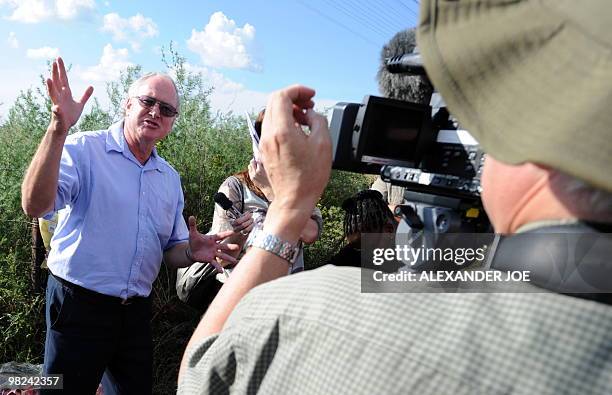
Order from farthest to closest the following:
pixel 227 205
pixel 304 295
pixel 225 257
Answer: pixel 227 205 < pixel 225 257 < pixel 304 295

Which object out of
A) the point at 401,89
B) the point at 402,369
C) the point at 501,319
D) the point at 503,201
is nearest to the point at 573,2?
the point at 503,201

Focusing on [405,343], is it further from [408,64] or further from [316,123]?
[408,64]

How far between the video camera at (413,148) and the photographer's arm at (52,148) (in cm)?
156

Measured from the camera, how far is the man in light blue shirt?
268cm

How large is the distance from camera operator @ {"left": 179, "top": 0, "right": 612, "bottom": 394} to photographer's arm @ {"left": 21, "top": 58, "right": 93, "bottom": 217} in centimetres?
186

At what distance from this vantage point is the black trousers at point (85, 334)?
2.70m

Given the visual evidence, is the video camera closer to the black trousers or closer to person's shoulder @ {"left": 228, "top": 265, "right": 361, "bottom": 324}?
person's shoulder @ {"left": 228, "top": 265, "right": 361, "bottom": 324}

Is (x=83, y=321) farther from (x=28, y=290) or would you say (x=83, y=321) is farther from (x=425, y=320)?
(x=425, y=320)

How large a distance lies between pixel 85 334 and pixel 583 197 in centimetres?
262

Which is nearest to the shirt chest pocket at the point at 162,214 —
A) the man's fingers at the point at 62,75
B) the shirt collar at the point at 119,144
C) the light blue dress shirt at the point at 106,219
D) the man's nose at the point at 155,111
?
the light blue dress shirt at the point at 106,219

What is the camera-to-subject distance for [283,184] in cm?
112

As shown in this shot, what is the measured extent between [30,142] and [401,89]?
342 centimetres

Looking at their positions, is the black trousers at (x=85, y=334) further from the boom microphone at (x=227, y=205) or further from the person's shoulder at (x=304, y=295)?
the person's shoulder at (x=304, y=295)

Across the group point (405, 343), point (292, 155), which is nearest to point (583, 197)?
point (405, 343)
